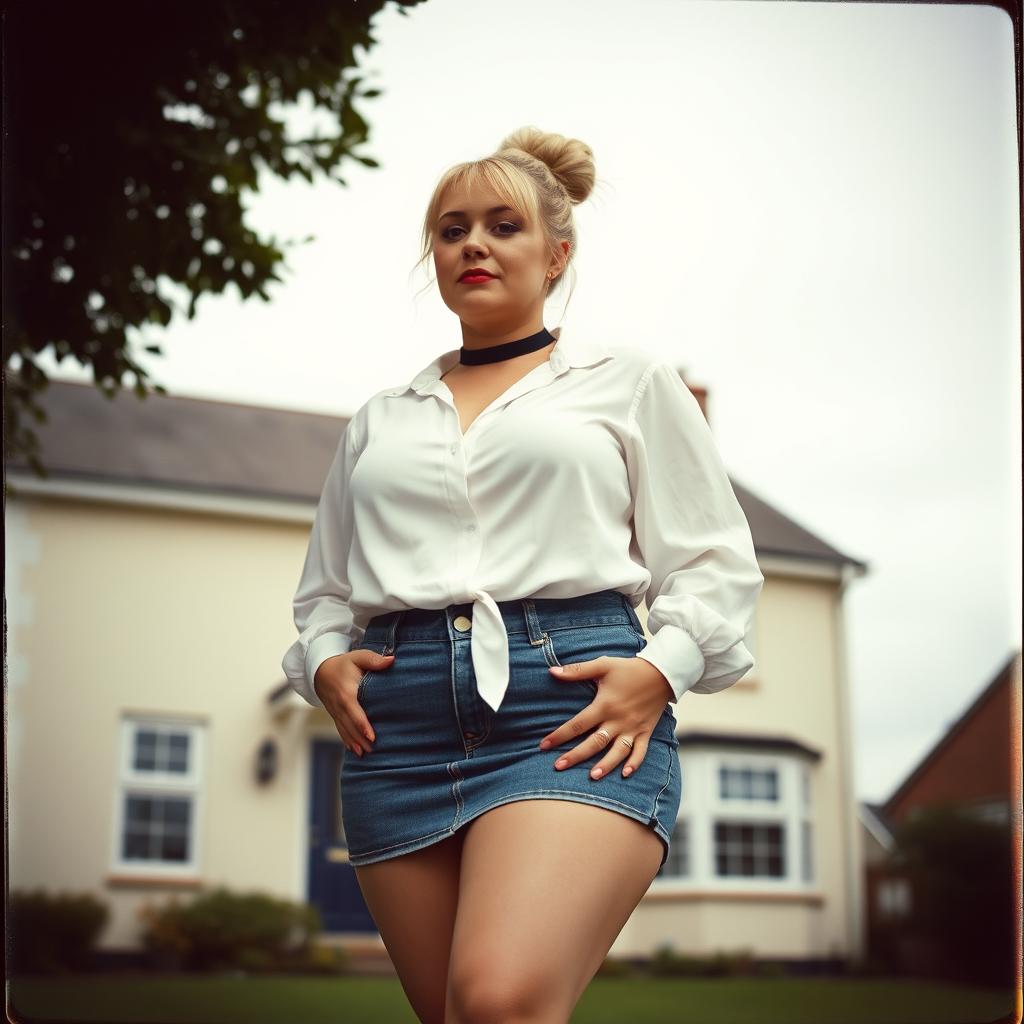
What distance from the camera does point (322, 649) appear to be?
1.61 metres

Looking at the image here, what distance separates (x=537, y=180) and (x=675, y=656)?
0.64 metres

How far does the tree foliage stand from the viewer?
3.97m

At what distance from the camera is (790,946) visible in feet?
44.0

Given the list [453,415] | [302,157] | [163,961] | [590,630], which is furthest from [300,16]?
[163,961]

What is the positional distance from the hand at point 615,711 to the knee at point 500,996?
0.22 meters

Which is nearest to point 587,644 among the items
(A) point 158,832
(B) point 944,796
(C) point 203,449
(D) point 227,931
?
(D) point 227,931

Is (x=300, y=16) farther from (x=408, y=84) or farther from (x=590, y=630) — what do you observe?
(x=590, y=630)

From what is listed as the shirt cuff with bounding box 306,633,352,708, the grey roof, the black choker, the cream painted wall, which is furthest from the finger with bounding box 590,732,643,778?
the grey roof

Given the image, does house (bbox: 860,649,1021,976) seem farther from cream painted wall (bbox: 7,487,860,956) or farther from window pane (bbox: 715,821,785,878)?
cream painted wall (bbox: 7,487,860,956)

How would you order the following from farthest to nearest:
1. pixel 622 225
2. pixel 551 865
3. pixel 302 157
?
pixel 622 225 < pixel 302 157 < pixel 551 865

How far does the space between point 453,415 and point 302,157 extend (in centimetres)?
336

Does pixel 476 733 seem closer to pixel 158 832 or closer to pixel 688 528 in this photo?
pixel 688 528

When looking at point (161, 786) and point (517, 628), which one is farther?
point (161, 786)

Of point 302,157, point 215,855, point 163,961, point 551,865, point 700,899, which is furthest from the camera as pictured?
point 700,899
